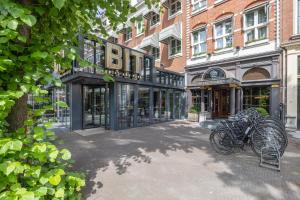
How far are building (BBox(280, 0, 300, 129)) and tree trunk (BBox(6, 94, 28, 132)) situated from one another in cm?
1224

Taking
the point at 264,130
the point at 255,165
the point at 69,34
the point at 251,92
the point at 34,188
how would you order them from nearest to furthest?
the point at 34,188, the point at 69,34, the point at 255,165, the point at 264,130, the point at 251,92

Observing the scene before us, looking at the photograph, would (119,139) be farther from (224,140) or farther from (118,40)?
(118,40)

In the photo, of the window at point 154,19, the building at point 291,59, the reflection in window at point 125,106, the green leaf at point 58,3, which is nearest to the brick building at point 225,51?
the building at point 291,59

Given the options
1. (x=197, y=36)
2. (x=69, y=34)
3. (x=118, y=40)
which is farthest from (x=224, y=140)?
(x=118, y=40)

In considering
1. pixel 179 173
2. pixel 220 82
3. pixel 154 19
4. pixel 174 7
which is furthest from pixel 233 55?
pixel 179 173

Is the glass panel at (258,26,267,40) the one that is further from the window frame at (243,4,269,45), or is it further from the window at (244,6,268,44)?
the window frame at (243,4,269,45)

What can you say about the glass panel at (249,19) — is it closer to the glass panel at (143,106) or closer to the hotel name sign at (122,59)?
the hotel name sign at (122,59)

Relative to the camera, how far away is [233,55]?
42.5 feet

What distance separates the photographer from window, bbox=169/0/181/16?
56.7ft

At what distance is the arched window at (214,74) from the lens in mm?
12032

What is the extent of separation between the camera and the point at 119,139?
7945 millimetres

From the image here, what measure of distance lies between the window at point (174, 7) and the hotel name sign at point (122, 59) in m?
8.53

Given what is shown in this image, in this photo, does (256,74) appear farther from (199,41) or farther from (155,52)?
(155,52)

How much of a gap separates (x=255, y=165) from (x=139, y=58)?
27.8 ft
